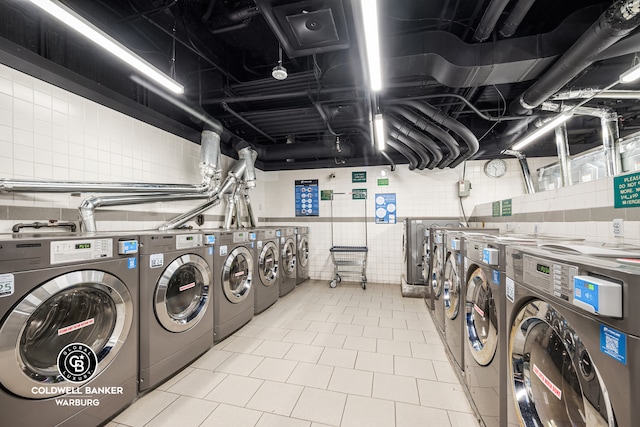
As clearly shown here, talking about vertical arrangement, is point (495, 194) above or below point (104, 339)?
above

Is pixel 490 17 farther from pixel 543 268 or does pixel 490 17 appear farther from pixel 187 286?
pixel 187 286

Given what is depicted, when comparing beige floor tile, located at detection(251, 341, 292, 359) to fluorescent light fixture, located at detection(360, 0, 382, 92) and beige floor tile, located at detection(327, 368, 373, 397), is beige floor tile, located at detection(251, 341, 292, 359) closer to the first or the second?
beige floor tile, located at detection(327, 368, 373, 397)

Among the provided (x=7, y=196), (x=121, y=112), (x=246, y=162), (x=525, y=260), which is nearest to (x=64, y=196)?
(x=7, y=196)

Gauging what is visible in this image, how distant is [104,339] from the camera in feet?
5.67

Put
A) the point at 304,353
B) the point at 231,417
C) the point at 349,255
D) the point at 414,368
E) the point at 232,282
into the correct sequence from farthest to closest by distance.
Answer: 1. the point at 349,255
2. the point at 232,282
3. the point at 304,353
4. the point at 414,368
5. the point at 231,417

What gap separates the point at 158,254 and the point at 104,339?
2.18ft

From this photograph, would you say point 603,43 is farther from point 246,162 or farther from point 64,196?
point 64,196

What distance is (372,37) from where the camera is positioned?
5.22 feet

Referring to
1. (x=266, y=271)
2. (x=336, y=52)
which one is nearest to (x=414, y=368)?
(x=266, y=271)

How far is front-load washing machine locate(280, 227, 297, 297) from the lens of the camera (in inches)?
181

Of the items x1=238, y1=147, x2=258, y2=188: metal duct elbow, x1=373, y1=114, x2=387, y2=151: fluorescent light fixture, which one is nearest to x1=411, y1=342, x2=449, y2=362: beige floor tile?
x1=373, y1=114, x2=387, y2=151: fluorescent light fixture

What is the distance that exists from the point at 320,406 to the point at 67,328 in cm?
Result: 180

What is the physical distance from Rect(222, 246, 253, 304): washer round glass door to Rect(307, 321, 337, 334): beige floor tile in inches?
38.7

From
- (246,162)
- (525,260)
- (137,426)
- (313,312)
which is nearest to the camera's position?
(525,260)
